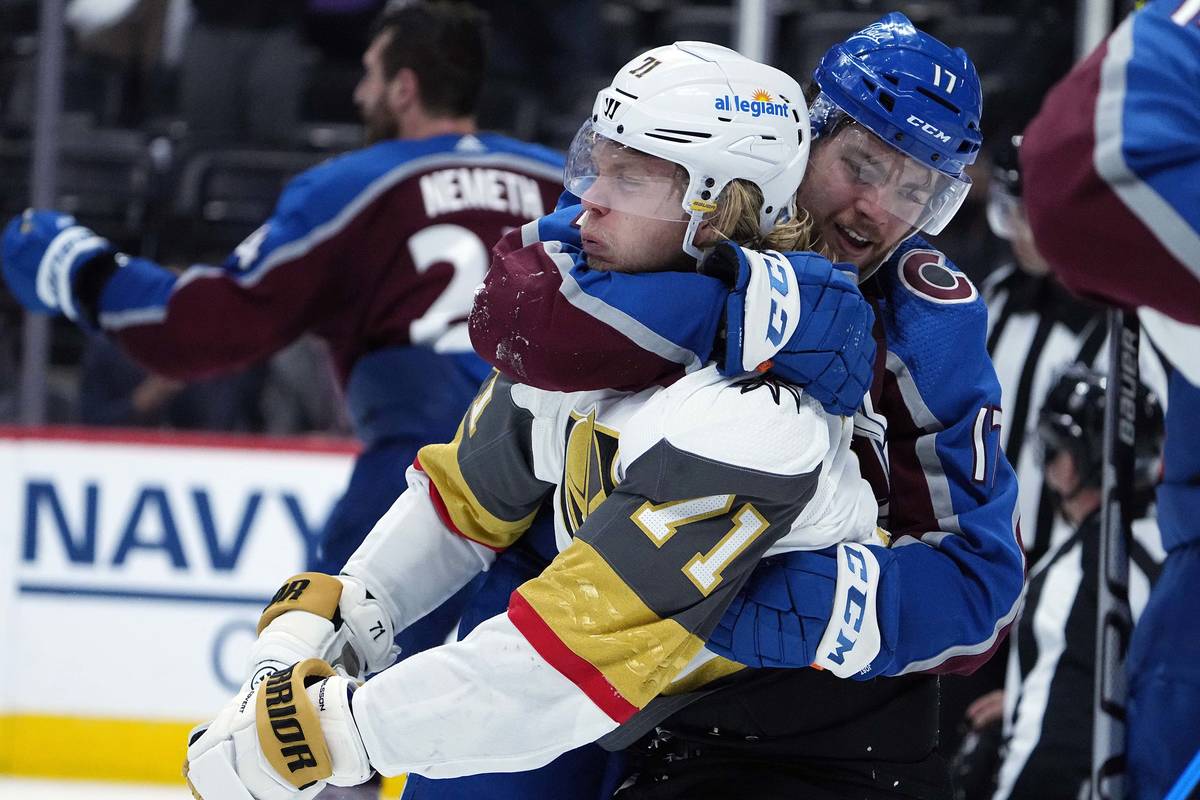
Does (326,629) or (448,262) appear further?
(448,262)

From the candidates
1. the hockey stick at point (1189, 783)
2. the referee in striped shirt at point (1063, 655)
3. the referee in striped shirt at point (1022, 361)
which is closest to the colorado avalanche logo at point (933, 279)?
the hockey stick at point (1189, 783)

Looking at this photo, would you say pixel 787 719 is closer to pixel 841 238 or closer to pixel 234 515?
pixel 841 238

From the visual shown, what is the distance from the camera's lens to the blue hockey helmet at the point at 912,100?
1478 mm

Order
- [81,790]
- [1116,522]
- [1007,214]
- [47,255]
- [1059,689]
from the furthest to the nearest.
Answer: [81,790] → [1007,214] → [47,255] → [1059,689] → [1116,522]

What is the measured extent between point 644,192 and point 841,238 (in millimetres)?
224

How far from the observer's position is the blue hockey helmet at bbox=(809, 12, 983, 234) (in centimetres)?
148

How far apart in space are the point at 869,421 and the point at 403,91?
1.83 meters

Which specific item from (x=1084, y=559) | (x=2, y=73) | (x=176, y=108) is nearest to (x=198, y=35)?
(x=176, y=108)

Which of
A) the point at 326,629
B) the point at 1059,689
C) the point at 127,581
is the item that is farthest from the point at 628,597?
the point at 127,581

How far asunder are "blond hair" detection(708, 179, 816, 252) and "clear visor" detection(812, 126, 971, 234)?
0.29 feet

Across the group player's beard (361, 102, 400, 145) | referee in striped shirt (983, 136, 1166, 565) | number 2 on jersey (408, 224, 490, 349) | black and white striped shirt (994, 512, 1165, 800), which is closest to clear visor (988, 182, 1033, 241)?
referee in striped shirt (983, 136, 1166, 565)

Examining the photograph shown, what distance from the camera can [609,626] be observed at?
1.23 m

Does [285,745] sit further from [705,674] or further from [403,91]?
[403,91]

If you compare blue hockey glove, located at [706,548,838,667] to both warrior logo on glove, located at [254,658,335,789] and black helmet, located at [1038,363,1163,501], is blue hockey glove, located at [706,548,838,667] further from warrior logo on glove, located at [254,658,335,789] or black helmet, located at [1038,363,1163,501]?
black helmet, located at [1038,363,1163,501]
